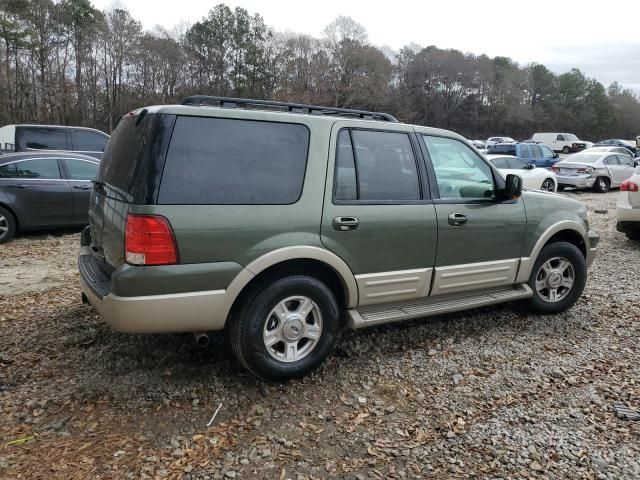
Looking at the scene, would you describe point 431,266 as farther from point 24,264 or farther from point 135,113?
point 24,264

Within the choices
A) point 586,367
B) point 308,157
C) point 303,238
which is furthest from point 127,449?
point 586,367

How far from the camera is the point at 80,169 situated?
28.2 feet

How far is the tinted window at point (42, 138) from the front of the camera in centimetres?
1155

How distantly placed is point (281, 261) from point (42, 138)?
10970mm

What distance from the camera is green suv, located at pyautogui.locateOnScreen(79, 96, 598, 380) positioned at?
9.60 feet

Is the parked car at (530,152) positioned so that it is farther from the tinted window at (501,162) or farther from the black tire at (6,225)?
the black tire at (6,225)

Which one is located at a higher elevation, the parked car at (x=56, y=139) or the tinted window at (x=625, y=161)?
the tinted window at (x=625, y=161)

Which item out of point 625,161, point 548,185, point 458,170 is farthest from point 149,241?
point 625,161

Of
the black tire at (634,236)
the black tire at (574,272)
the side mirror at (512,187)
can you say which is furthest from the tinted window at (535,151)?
the side mirror at (512,187)

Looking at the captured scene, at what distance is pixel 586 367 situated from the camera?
3814mm

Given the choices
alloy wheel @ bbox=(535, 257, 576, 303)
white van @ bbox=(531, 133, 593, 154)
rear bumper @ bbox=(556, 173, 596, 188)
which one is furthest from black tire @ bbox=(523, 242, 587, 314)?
white van @ bbox=(531, 133, 593, 154)

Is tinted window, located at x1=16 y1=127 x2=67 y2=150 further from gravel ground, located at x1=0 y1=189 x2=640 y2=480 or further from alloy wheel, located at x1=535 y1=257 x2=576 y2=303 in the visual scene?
alloy wheel, located at x1=535 y1=257 x2=576 y2=303

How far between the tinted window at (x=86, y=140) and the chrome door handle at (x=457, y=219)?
1046 cm

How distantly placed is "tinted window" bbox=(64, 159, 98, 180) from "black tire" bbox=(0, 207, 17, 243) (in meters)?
1.15
